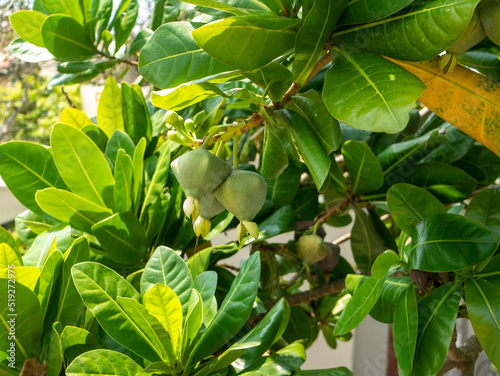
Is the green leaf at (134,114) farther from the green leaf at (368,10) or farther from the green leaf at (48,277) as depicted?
the green leaf at (368,10)

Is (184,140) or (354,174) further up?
(184,140)

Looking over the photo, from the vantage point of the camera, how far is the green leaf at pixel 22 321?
628 millimetres

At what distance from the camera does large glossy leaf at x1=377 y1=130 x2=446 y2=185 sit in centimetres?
86

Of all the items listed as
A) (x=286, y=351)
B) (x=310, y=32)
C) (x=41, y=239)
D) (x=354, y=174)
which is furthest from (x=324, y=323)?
(x=310, y=32)

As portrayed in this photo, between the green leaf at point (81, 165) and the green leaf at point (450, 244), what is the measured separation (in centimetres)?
49

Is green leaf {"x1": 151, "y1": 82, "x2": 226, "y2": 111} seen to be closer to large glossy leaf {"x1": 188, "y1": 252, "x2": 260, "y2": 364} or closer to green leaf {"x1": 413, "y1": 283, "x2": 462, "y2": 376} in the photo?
large glossy leaf {"x1": 188, "y1": 252, "x2": 260, "y2": 364}

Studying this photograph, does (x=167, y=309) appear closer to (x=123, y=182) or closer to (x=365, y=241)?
(x=123, y=182)

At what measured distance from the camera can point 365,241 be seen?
0.95m

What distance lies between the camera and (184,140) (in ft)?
1.92

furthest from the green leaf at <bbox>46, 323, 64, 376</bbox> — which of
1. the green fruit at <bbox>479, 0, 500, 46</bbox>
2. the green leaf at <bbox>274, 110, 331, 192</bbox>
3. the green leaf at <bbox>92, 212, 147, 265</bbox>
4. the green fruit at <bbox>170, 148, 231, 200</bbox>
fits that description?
the green fruit at <bbox>479, 0, 500, 46</bbox>

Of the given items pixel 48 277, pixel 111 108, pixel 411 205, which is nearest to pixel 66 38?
pixel 111 108

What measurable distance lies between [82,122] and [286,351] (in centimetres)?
63

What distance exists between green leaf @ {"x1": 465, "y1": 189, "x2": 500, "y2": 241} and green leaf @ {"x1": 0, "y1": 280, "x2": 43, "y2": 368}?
59cm

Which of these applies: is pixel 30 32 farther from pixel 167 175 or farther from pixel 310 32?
pixel 310 32
